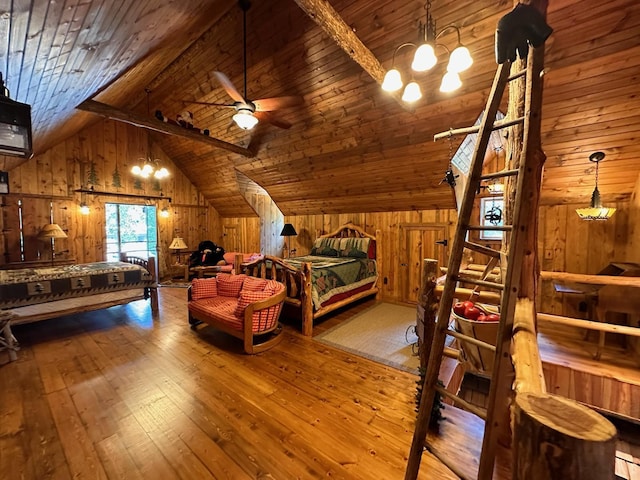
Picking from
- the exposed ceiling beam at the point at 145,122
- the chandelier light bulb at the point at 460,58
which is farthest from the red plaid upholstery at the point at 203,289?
the chandelier light bulb at the point at 460,58

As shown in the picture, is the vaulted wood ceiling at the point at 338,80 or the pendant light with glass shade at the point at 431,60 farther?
the pendant light with glass shade at the point at 431,60

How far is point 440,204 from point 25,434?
5.41m

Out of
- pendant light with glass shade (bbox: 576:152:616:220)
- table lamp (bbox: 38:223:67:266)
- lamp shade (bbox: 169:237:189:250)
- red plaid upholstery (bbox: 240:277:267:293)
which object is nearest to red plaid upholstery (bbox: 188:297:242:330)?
red plaid upholstery (bbox: 240:277:267:293)

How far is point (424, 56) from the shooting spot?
6.51ft

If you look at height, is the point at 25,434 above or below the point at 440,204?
below

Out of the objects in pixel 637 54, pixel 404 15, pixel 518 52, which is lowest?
pixel 518 52

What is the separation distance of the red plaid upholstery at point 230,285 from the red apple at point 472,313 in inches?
113

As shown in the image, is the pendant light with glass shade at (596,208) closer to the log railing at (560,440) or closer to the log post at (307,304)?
the log post at (307,304)

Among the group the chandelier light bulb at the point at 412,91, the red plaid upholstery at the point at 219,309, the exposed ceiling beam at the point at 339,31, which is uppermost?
the exposed ceiling beam at the point at 339,31

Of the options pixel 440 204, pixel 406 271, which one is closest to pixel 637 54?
pixel 440 204

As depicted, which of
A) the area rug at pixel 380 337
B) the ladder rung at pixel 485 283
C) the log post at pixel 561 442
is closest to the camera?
the log post at pixel 561 442

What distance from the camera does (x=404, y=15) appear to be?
104 inches

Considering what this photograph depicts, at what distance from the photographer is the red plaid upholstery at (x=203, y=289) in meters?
3.65

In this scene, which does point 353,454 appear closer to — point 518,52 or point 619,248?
point 518,52
